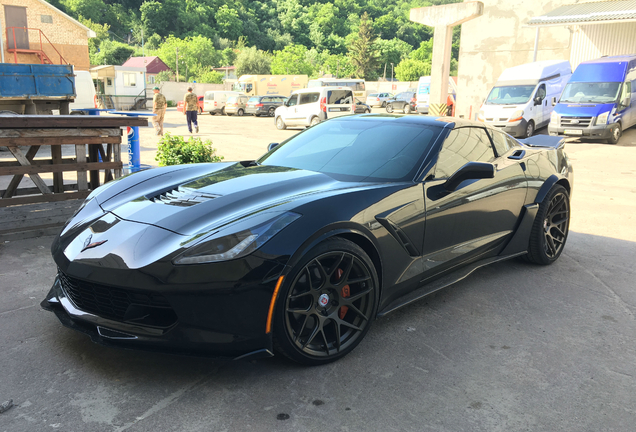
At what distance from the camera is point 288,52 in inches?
3465

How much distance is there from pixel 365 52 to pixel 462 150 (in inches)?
4193

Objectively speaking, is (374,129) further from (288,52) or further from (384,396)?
(288,52)

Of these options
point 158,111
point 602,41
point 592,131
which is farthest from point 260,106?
point 592,131

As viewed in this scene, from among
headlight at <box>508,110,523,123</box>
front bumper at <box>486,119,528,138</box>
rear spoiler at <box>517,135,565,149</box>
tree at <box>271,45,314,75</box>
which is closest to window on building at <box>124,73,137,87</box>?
front bumper at <box>486,119,528,138</box>

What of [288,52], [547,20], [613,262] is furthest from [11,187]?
[288,52]

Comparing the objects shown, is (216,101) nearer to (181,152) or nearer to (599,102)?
(599,102)

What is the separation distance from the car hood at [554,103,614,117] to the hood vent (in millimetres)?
16404

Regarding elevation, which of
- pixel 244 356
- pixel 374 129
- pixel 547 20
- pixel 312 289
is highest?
pixel 547 20

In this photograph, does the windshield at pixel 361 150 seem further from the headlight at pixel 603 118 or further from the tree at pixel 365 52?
the tree at pixel 365 52

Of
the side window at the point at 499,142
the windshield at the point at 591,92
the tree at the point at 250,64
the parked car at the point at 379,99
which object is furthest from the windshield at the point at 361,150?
the tree at the point at 250,64

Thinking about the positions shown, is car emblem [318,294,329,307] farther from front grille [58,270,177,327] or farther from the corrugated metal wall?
the corrugated metal wall

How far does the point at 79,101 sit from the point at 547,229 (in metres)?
20.6

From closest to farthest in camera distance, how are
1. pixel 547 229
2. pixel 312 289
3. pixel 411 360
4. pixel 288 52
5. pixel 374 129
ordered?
pixel 312 289 → pixel 411 360 → pixel 374 129 → pixel 547 229 → pixel 288 52

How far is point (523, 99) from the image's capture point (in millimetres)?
18531
